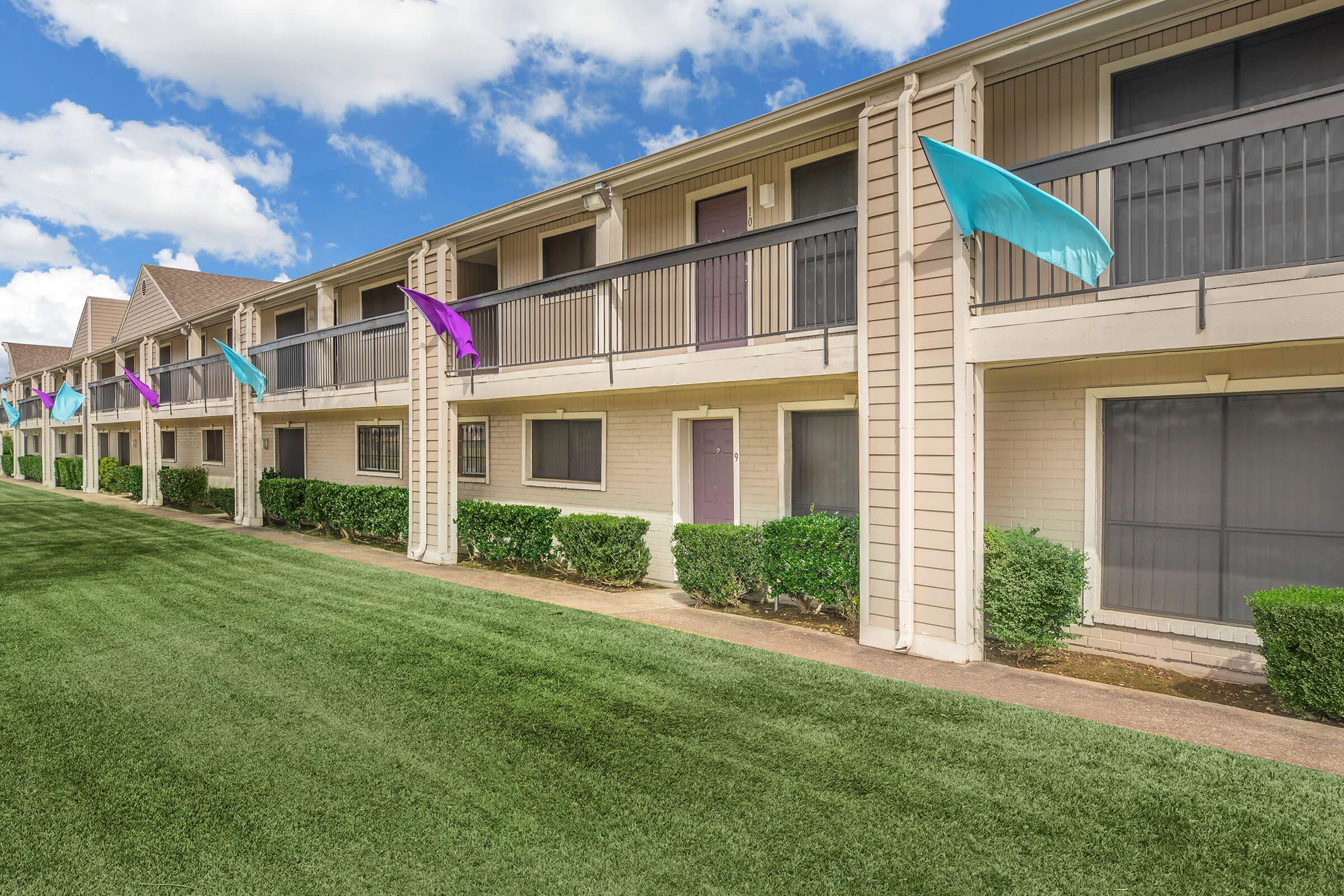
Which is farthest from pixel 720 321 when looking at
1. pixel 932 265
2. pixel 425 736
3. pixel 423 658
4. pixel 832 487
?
pixel 425 736

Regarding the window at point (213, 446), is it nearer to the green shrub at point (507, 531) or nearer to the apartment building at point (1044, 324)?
the green shrub at point (507, 531)

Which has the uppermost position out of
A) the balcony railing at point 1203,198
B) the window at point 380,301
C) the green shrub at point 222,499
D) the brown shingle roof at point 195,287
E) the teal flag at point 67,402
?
the brown shingle roof at point 195,287

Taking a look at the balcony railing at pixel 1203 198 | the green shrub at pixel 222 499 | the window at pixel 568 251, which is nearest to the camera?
the balcony railing at pixel 1203 198

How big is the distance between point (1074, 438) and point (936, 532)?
72.0 inches

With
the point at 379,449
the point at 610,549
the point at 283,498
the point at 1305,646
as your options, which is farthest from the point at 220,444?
the point at 1305,646

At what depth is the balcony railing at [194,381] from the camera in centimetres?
1869

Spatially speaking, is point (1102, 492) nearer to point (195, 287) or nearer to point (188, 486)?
point (188, 486)

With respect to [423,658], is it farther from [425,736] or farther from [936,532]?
[936,532]

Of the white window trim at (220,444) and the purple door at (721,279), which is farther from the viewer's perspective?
the white window trim at (220,444)

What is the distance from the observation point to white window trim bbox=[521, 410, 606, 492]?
36.4ft

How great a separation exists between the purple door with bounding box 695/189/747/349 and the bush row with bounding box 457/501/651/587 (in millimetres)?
2795

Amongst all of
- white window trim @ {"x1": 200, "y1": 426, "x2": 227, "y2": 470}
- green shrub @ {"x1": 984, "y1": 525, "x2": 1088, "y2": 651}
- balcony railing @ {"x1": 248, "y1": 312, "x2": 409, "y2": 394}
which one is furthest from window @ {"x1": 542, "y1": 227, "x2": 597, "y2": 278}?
white window trim @ {"x1": 200, "y1": 426, "x2": 227, "y2": 470}

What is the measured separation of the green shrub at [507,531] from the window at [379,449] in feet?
13.7

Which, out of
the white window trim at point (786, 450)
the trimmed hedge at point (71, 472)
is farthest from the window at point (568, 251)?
the trimmed hedge at point (71, 472)
